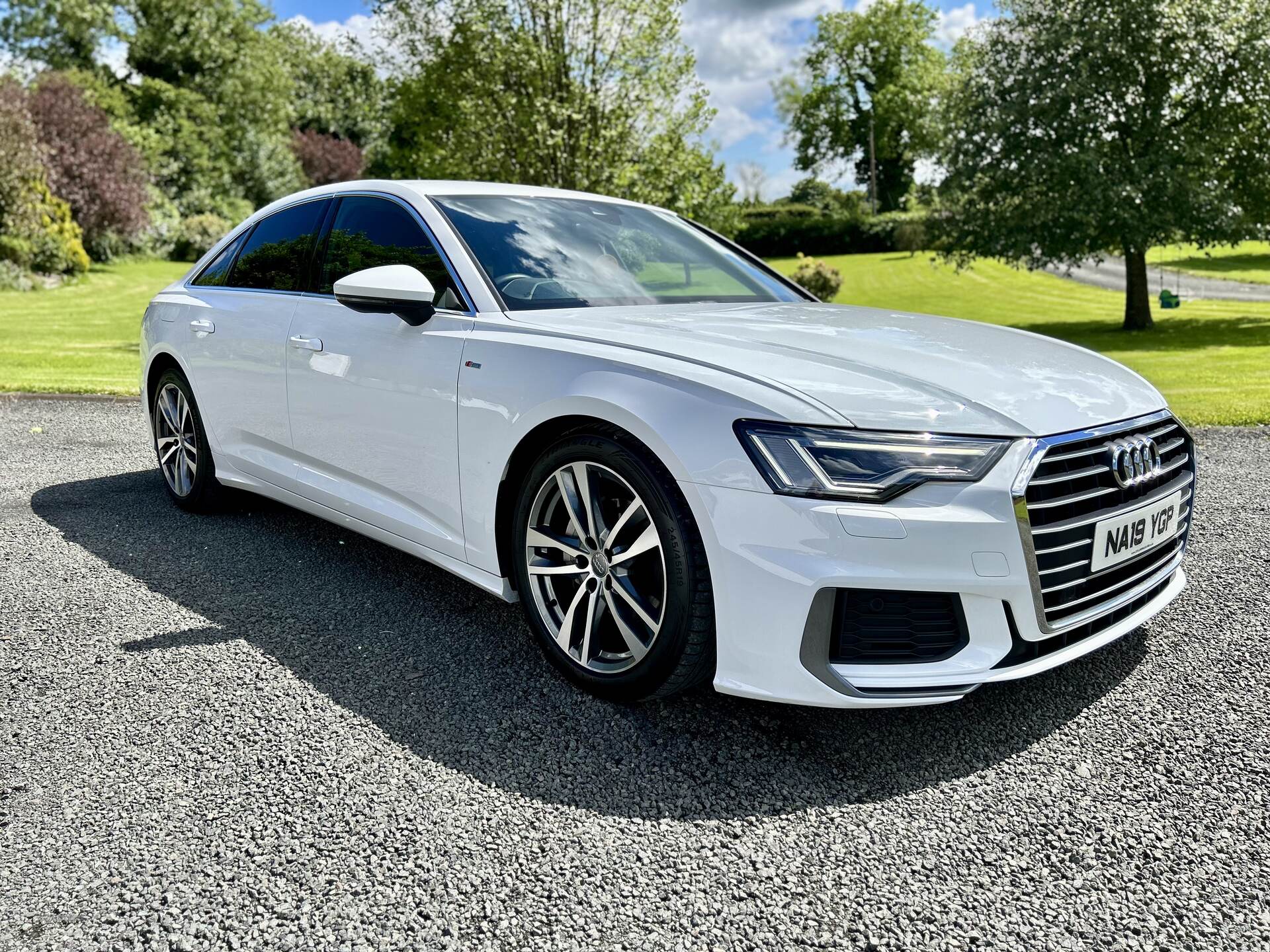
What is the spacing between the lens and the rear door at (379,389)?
3.55 m

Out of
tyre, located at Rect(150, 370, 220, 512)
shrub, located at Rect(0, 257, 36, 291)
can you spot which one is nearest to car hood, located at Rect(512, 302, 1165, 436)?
tyre, located at Rect(150, 370, 220, 512)

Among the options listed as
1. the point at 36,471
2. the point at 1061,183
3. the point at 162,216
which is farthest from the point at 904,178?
the point at 36,471

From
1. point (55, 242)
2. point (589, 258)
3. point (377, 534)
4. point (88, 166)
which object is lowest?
point (377, 534)

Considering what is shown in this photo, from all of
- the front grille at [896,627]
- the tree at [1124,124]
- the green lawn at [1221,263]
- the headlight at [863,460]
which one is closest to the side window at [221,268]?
the headlight at [863,460]

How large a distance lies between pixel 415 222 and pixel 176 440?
2.44 m

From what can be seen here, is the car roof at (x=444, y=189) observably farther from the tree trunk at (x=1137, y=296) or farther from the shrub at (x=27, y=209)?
the shrub at (x=27, y=209)

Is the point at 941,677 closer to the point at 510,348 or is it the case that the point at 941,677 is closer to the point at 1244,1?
the point at 510,348

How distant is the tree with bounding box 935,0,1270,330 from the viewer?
62.7 ft

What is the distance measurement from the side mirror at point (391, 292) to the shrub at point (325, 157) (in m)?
55.8

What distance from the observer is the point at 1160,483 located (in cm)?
308

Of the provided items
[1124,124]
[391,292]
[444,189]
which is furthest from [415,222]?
[1124,124]

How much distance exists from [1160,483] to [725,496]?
1435mm

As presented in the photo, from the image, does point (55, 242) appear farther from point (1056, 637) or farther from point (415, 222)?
point (1056, 637)

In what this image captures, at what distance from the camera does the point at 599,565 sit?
312cm
